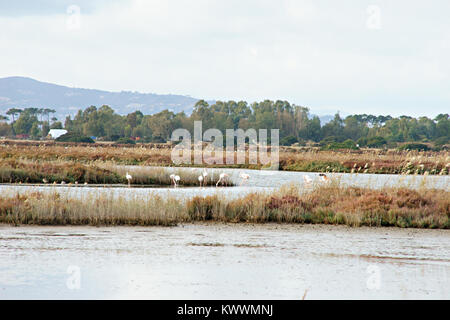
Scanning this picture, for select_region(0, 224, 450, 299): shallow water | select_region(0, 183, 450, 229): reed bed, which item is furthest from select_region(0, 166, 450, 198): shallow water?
select_region(0, 224, 450, 299): shallow water

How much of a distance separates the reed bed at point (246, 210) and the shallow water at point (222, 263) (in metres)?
0.74

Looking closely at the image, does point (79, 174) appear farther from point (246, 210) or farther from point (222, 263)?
point (222, 263)

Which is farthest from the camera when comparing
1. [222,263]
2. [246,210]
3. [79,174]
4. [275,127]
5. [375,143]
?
[275,127]

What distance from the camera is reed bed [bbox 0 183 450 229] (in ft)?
51.3

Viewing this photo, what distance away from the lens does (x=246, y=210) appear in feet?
55.8

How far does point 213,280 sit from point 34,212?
7732mm

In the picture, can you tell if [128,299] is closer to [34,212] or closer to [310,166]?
[34,212]

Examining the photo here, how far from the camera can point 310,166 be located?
44.8 metres

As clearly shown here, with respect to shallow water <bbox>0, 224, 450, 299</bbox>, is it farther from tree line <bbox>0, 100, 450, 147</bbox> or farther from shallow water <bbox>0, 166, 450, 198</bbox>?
tree line <bbox>0, 100, 450, 147</bbox>

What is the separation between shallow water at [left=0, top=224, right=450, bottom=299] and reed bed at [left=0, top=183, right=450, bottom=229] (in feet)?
2.42

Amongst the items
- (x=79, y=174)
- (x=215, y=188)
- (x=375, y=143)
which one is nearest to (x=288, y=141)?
(x=375, y=143)

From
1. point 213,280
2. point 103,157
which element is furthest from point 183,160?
point 213,280
